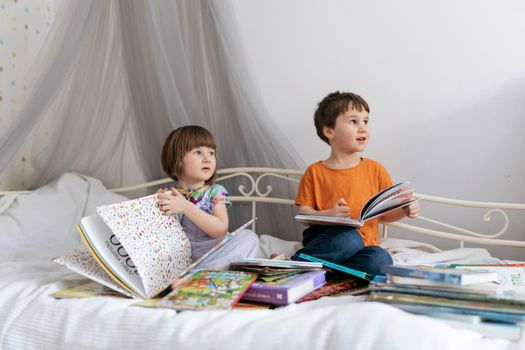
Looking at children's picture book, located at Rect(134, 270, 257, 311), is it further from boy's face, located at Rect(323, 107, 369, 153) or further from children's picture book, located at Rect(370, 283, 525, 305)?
boy's face, located at Rect(323, 107, 369, 153)

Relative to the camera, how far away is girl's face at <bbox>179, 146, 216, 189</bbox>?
1.95 meters

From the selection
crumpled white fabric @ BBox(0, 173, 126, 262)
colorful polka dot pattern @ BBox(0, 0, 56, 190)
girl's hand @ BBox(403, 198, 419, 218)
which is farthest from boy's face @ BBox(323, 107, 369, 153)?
colorful polka dot pattern @ BBox(0, 0, 56, 190)

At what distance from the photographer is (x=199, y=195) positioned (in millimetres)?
1952

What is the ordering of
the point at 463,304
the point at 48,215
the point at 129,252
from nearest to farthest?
the point at 463,304 < the point at 129,252 < the point at 48,215

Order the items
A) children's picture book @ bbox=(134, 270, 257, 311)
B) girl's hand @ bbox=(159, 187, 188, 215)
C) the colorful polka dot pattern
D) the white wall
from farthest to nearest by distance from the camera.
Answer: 1. the colorful polka dot pattern
2. the white wall
3. girl's hand @ bbox=(159, 187, 188, 215)
4. children's picture book @ bbox=(134, 270, 257, 311)

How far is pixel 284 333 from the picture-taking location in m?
1.15

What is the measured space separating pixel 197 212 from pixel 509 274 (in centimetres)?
91

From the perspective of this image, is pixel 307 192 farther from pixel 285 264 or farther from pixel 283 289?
pixel 283 289

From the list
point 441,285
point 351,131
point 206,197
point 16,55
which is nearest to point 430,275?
point 441,285

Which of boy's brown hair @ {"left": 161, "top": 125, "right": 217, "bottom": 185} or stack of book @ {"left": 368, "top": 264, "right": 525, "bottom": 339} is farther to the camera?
boy's brown hair @ {"left": 161, "top": 125, "right": 217, "bottom": 185}

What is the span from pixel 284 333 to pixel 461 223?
1318 mm

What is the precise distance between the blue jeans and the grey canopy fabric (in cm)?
50

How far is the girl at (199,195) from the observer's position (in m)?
1.78

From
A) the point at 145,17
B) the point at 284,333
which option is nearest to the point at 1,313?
the point at 284,333
